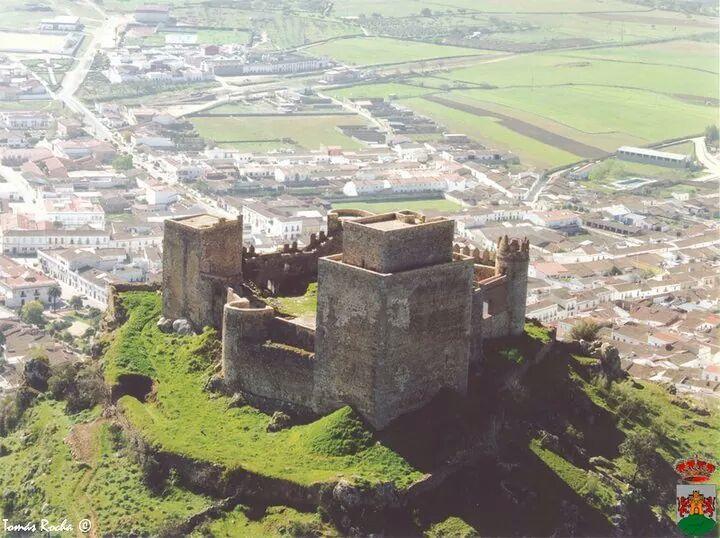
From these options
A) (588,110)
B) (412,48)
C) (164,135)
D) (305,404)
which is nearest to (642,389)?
(305,404)

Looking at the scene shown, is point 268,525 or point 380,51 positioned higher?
point 380,51

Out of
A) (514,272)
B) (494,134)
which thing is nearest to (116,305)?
(514,272)

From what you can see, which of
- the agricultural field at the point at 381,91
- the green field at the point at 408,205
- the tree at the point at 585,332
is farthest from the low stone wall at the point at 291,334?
the agricultural field at the point at 381,91

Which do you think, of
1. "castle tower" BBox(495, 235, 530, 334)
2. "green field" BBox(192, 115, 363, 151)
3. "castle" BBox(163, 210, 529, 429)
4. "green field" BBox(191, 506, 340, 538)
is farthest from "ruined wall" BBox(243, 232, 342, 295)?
"green field" BBox(192, 115, 363, 151)

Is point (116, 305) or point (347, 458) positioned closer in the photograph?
point (347, 458)

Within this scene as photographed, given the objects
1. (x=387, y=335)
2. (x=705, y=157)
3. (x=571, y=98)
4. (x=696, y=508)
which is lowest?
(x=705, y=157)

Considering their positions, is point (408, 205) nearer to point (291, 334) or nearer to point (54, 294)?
point (54, 294)

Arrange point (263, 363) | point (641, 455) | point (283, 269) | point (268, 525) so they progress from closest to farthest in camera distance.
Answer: point (268, 525) < point (263, 363) < point (641, 455) < point (283, 269)

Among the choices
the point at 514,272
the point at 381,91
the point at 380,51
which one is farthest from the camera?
the point at 380,51

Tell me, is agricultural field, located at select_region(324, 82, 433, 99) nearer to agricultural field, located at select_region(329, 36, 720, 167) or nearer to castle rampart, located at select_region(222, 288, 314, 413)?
agricultural field, located at select_region(329, 36, 720, 167)
